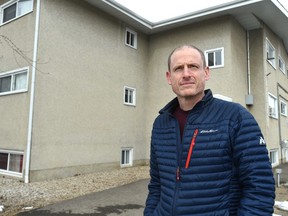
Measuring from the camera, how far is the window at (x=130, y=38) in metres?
12.4

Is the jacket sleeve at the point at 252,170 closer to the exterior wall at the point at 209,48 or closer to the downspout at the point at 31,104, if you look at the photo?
the downspout at the point at 31,104

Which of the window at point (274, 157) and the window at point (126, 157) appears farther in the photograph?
the window at point (274, 157)

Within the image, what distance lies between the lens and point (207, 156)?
1.67 meters

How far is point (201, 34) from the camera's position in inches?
471

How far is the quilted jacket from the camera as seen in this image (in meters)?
1.54

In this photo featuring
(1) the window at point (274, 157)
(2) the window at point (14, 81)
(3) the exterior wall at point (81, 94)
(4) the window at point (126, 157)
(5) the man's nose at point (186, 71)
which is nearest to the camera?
(5) the man's nose at point (186, 71)

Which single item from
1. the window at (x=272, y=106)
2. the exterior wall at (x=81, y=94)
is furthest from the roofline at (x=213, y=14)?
the window at (x=272, y=106)

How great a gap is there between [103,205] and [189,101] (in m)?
4.89

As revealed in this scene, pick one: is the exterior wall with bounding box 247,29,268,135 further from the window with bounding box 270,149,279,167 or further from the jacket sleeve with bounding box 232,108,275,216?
the jacket sleeve with bounding box 232,108,275,216

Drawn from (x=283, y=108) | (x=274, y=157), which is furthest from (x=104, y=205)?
(x=283, y=108)

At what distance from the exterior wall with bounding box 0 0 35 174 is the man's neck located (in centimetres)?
755

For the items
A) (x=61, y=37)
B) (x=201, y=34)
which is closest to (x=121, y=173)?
(x=61, y=37)

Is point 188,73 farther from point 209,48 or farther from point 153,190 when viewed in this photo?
point 209,48

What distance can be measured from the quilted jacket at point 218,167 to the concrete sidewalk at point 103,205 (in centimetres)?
405
